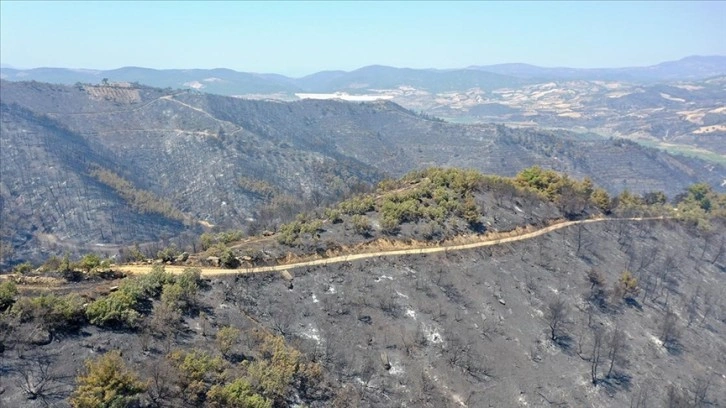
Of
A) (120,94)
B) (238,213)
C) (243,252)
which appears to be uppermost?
(120,94)

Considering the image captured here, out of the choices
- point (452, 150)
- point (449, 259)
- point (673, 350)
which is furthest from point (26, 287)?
point (452, 150)

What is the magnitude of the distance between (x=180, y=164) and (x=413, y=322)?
11267 cm

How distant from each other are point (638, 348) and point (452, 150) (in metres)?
144

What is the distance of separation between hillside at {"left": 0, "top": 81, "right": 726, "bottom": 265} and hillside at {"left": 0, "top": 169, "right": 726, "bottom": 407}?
80.3 ft

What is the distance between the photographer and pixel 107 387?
22.5 metres

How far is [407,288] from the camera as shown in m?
43.9

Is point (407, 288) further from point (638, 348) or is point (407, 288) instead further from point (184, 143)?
point (184, 143)

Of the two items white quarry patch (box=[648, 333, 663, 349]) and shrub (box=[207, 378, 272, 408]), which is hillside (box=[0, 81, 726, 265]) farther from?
white quarry patch (box=[648, 333, 663, 349])

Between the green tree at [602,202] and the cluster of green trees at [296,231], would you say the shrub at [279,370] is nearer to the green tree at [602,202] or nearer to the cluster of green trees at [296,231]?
the cluster of green trees at [296,231]

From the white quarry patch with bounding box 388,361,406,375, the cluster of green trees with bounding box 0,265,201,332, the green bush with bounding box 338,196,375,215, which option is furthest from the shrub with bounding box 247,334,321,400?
the green bush with bounding box 338,196,375,215

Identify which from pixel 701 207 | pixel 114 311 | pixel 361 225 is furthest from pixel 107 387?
pixel 701 207

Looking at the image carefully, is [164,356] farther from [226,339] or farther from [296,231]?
[296,231]

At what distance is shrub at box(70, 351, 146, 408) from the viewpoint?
22.1 meters

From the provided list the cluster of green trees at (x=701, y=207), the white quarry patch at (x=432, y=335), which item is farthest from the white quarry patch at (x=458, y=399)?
the cluster of green trees at (x=701, y=207)
